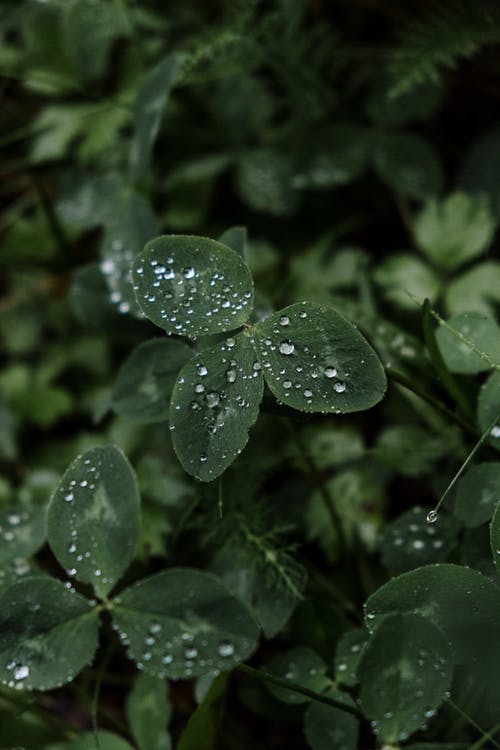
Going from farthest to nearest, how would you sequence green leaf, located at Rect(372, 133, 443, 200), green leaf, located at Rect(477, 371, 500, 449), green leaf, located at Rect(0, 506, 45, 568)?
green leaf, located at Rect(372, 133, 443, 200) < green leaf, located at Rect(0, 506, 45, 568) < green leaf, located at Rect(477, 371, 500, 449)

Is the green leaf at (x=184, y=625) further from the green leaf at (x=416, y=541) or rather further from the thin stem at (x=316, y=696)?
the green leaf at (x=416, y=541)

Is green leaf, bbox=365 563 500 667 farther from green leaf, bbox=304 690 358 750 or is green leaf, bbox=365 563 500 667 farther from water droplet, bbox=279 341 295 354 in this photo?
water droplet, bbox=279 341 295 354

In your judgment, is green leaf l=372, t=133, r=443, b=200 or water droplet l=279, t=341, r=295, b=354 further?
green leaf l=372, t=133, r=443, b=200

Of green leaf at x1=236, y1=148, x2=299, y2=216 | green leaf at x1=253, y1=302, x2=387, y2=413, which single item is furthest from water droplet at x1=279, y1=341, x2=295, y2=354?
green leaf at x1=236, y1=148, x2=299, y2=216

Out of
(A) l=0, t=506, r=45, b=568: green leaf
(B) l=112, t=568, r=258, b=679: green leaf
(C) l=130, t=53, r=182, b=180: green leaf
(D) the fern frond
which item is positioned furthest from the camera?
(D) the fern frond

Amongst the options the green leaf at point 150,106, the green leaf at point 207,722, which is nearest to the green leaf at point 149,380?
the green leaf at point 207,722

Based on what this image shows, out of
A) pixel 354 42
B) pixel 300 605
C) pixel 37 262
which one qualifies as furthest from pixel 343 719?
pixel 354 42
